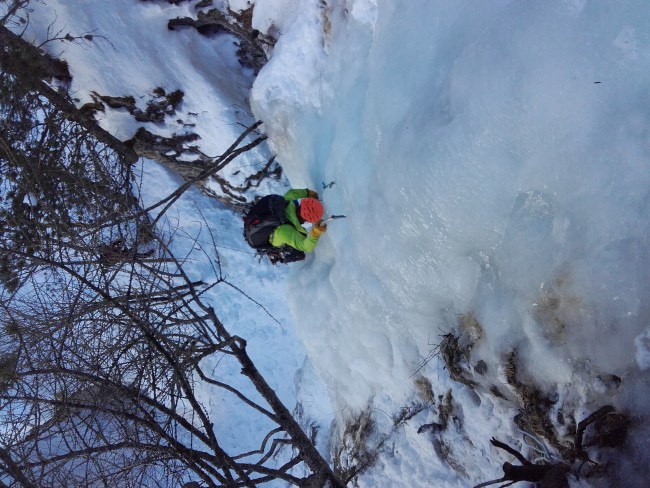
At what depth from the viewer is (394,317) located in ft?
10.4

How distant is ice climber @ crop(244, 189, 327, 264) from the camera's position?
362 centimetres

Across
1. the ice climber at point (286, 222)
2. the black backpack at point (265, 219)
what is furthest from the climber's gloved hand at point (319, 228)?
the black backpack at point (265, 219)

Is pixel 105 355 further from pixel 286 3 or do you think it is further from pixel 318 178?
pixel 286 3

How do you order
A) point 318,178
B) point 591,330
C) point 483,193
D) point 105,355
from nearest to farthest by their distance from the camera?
point 591,330
point 483,193
point 105,355
point 318,178

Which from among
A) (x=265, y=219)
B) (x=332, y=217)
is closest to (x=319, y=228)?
(x=332, y=217)

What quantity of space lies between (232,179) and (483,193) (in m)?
3.20

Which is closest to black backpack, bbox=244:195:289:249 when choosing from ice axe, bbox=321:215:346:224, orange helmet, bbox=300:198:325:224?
orange helmet, bbox=300:198:325:224

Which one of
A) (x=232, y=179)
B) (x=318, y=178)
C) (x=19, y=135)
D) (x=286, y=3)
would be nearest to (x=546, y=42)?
(x=318, y=178)

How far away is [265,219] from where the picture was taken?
3.78 meters

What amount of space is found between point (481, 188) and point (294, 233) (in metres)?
1.82

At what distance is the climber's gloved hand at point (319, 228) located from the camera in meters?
3.61

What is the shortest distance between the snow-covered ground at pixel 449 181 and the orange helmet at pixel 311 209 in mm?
114

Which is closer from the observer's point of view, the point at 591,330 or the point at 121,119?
the point at 591,330

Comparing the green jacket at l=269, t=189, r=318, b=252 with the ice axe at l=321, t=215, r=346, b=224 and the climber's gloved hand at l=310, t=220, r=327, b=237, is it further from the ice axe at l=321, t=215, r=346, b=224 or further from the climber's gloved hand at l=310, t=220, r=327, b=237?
the ice axe at l=321, t=215, r=346, b=224
